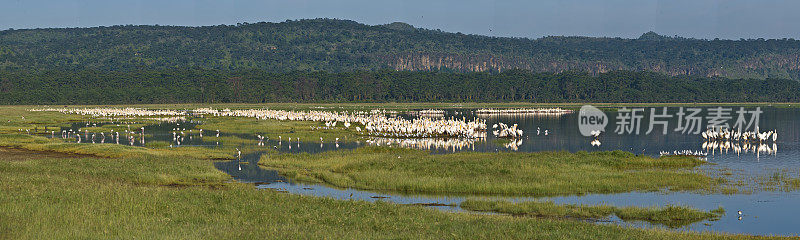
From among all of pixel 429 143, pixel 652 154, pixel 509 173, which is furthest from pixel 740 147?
pixel 509 173

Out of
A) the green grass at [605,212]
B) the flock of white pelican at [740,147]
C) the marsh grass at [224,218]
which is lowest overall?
the green grass at [605,212]

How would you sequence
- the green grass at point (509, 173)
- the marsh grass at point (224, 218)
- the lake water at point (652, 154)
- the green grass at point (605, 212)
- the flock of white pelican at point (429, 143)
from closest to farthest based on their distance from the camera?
the marsh grass at point (224, 218) < the green grass at point (605, 212) < the lake water at point (652, 154) < the green grass at point (509, 173) < the flock of white pelican at point (429, 143)

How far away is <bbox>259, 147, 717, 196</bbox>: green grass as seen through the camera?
3488 cm

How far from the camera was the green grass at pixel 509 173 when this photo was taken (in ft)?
114

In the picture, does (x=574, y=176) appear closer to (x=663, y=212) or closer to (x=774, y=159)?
(x=663, y=212)

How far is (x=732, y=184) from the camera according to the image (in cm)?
3684

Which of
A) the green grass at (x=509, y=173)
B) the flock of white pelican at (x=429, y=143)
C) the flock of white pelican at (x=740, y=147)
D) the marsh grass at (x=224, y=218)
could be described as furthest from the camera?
the flock of white pelican at (x=429, y=143)

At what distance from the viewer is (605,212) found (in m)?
28.3

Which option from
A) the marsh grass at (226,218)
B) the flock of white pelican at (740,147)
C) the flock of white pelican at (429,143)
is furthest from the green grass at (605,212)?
the flock of white pelican at (740,147)

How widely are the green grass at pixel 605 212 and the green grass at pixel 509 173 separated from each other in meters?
4.79

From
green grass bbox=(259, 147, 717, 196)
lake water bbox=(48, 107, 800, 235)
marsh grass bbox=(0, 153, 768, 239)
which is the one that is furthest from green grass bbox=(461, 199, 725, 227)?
green grass bbox=(259, 147, 717, 196)

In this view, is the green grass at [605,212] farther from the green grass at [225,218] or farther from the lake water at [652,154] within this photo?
the green grass at [225,218]

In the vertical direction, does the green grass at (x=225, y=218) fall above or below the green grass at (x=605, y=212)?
above

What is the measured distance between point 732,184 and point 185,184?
26.6 meters
